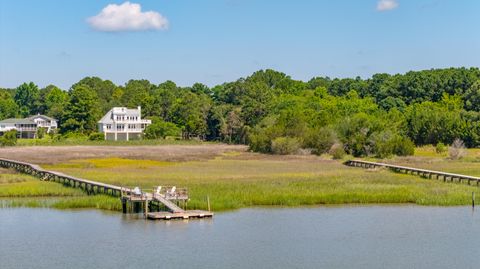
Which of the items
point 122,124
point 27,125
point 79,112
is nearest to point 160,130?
point 122,124

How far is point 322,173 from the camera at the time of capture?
68.7m

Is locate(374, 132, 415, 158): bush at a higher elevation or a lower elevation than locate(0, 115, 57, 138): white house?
lower

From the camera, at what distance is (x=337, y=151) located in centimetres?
9206

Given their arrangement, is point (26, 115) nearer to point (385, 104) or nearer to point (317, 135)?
point (385, 104)

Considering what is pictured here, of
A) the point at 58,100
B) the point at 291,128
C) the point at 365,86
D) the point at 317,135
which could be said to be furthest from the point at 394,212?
the point at 58,100

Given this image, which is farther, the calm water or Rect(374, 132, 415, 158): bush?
Rect(374, 132, 415, 158): bush

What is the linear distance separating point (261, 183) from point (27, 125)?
11021 centimetres

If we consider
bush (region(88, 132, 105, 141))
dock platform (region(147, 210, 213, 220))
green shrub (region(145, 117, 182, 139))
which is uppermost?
green shrub (region(145, 117, 182, 139))

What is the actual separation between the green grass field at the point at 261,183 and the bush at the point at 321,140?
12.7 metres

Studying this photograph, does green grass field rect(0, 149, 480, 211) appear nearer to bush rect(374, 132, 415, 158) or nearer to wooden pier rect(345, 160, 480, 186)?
wooden pier rect(345, 160, 480, 186)

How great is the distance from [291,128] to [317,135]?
765 centimetres

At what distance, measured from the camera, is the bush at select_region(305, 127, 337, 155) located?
9744cm

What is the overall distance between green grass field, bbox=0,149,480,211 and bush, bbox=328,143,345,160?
6.60 m

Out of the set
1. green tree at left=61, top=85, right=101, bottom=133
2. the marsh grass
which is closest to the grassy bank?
the marsh grass
